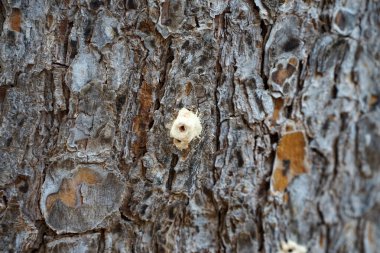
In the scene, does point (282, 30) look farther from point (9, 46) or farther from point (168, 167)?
point (9, 46)

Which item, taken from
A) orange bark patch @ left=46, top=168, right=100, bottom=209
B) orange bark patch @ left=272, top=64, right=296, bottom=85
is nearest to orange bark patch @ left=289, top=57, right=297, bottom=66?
orange bark patch @ left=272, top=64, right=296, bottom=85

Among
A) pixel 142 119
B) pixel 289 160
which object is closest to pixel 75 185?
pixel 142 119

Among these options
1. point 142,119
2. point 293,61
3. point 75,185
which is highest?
point 293,61

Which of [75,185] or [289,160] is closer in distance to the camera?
[289,160]

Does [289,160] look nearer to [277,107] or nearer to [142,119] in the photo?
[277,107]

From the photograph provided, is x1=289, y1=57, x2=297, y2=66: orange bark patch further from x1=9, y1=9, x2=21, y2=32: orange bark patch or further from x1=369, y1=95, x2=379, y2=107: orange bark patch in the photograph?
x1=9, y1=9, x2=21, y2=32: orange bark patch

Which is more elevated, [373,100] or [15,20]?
[15,20]

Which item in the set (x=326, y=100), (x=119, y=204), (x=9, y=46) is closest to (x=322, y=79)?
(x=326, y=100)

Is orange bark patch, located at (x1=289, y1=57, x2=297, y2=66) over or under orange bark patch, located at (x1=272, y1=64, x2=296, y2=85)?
over
